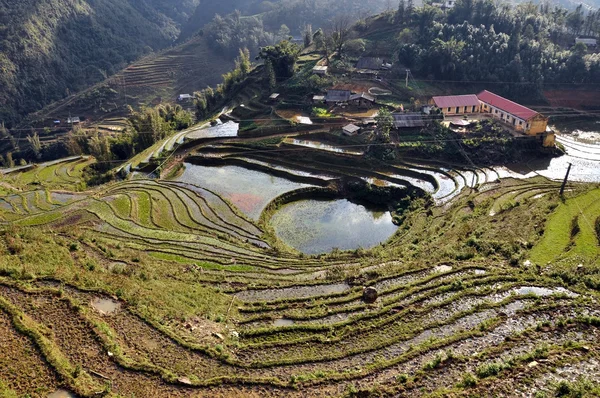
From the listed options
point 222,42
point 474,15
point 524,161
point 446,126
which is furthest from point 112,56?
point 524,161

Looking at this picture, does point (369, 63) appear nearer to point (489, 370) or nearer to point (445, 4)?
point (445, 4)

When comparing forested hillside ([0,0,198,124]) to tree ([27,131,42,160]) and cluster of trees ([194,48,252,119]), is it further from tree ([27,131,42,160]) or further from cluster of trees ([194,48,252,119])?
cluster of trees ([194,48,252,119])

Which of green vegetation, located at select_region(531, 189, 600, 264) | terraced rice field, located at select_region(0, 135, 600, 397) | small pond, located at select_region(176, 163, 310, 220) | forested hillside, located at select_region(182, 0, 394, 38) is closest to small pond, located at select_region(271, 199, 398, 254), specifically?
terraced rice field, located at select_region(0, 135, 600, 397)

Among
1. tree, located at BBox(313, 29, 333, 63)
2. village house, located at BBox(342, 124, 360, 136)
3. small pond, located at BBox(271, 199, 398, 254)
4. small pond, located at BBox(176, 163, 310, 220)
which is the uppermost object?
tree, located at BBox(313, 29, 333, 63)

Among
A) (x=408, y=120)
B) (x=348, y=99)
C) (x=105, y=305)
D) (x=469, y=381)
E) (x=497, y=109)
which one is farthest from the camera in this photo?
(x=348, y=99)

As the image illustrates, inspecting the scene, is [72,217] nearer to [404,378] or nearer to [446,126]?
[404,378]

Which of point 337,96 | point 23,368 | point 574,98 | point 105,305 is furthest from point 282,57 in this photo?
point 23,368

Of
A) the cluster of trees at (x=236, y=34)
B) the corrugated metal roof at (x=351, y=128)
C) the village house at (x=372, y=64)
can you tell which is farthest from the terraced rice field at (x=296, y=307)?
the cluster of trees at (x=236, y=34)

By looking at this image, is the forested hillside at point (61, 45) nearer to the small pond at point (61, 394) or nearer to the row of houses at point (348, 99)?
the row of houses at point (348, 99)
